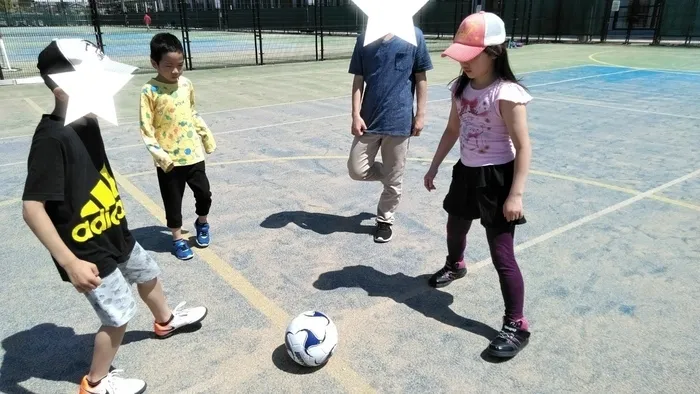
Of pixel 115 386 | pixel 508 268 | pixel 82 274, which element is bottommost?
pixel 115 386

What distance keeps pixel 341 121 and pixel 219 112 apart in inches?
105

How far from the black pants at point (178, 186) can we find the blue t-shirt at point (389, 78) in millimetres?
1400

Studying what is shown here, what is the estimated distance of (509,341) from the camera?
285 cm

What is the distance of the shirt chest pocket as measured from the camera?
13.1 feet

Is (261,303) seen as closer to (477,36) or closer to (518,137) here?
(518,137)

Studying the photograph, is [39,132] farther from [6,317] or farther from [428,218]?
[428,218]

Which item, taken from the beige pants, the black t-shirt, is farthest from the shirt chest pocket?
the black t-shirt

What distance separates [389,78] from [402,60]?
0.57 feet

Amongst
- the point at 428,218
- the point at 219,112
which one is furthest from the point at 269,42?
the point at 428,218

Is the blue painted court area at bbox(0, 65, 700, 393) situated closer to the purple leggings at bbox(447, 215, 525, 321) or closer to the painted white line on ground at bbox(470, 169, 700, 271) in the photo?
the painted white line on ground at bbox(470, 169, 700, 271)

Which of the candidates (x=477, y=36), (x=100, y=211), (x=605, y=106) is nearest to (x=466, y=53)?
(x=477, y=36)

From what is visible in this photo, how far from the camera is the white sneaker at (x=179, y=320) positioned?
2984 millimetres

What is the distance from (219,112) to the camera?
32.9 feet

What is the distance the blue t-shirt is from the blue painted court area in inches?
40.2
